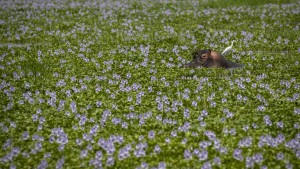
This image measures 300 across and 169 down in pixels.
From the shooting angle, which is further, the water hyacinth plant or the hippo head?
the hippo head

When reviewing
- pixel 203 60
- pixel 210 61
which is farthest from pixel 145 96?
pixel 210 61

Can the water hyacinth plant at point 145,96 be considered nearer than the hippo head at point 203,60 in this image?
Yes

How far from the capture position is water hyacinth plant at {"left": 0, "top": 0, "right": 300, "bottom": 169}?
561cm

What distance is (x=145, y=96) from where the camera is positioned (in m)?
7.65

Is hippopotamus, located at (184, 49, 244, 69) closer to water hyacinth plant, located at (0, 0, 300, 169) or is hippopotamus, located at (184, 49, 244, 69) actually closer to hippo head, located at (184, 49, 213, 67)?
hippo head, located at (184, 49, 213, 67)

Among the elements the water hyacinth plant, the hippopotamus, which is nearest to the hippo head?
the hippopotamus

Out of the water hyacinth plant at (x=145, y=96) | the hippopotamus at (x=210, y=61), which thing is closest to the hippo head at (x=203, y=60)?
the hippopotamus at (x=210, y=61)

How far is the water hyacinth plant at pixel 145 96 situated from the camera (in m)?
5.61

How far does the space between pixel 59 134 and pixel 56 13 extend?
423 inches

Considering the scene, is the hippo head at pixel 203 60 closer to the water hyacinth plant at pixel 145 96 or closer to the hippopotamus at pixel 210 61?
the hippopotamus at pixel 210 61

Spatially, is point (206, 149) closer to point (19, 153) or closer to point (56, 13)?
point (19, 153)

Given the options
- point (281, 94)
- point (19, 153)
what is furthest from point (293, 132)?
point (19, 153)

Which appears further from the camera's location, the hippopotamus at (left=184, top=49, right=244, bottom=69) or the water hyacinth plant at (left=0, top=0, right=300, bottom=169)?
the hippopotamus at (left=184, top=49, right=244, bottom=69)

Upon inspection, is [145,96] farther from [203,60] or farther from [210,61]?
[210,61]
